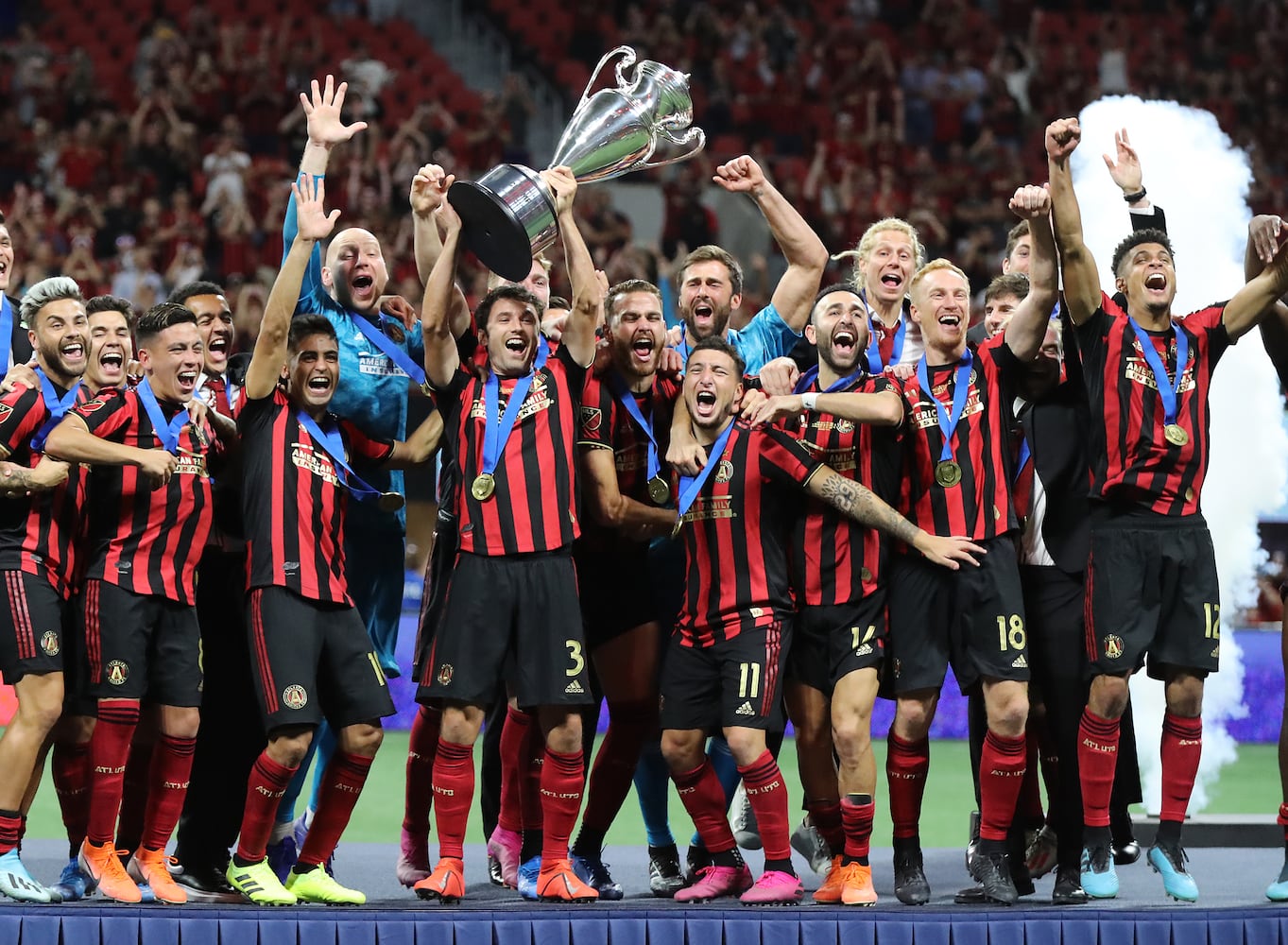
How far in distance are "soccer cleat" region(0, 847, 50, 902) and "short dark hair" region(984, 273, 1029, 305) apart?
364 centimetres

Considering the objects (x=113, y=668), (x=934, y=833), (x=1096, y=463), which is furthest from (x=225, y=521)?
(x=934, y=833)

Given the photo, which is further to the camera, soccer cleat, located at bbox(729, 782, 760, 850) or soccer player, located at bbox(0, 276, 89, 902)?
soccer cleat, located at bbox(729, 782, 760, 850)

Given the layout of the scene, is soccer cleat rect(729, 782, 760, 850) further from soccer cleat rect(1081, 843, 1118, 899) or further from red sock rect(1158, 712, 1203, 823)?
red sock rect(1158, 712, 1203, 823)

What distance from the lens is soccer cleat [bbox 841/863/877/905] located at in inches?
200

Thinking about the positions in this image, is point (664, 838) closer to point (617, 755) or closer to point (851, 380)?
point (617, 755)

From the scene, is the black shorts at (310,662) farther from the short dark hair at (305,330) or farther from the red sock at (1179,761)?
the red sock at (1179,761)

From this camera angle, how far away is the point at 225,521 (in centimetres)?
546

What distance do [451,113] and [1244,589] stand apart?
8.28 metres

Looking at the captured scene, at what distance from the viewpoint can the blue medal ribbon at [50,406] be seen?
521cm

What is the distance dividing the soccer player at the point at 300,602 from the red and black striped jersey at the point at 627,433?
0.86 meters

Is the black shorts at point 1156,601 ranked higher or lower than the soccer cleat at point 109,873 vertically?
higher

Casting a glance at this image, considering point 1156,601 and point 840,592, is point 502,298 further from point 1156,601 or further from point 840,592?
point 1156,601

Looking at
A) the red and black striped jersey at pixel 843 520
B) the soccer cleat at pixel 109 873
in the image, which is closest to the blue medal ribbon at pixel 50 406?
the soccer cleat at pixel 109 873

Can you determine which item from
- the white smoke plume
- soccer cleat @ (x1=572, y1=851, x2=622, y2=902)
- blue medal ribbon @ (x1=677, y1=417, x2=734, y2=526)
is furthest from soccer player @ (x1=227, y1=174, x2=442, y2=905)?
the white smoke plume
